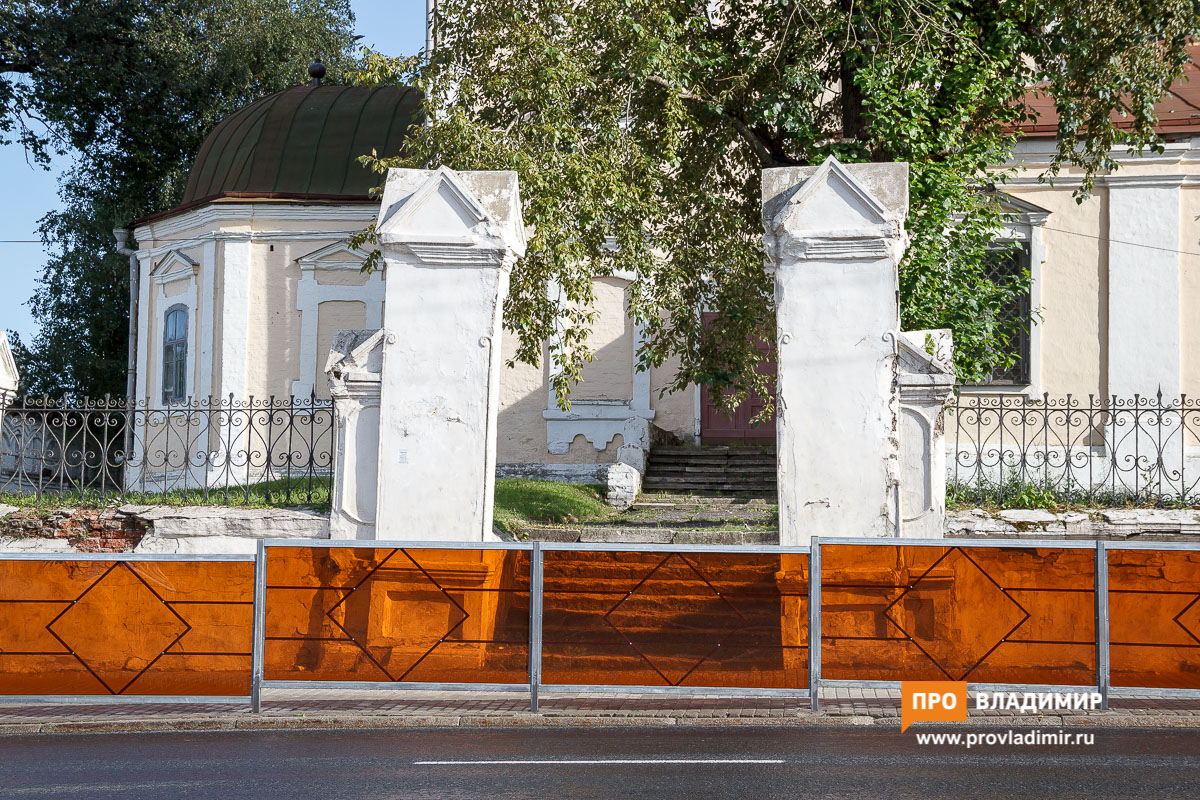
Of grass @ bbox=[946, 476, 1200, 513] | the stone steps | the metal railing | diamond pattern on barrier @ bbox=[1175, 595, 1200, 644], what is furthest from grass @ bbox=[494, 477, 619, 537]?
diamond pattern on barrier @ bbox=[1175, 595, 1200, 644]

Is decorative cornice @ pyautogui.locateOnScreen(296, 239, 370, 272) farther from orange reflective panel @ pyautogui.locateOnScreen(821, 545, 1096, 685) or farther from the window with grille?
orange reflective panel @ pyautogui.locateOnScreen(821, 545, 1096, 685)

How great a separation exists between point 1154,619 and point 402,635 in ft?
16.2

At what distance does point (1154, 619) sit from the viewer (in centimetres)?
732

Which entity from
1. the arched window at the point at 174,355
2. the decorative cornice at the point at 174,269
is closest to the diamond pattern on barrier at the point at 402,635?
the arched window at the point at 174,355

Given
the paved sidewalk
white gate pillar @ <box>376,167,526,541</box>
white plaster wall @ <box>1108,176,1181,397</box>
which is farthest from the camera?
white plaster wall @ <box>1108,176,1181,397</box>

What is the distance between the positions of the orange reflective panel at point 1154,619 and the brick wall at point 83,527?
803 centimetres

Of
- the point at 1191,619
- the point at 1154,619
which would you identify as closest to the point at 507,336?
the point at 1154,619

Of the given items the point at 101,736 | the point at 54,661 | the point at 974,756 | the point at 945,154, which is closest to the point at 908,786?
the point at 974,756

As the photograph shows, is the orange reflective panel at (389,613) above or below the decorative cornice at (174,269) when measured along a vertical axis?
below

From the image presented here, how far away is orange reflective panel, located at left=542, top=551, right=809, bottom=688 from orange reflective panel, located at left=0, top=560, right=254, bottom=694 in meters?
2.12

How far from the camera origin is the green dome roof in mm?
20281

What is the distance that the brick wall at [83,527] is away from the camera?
10.5m

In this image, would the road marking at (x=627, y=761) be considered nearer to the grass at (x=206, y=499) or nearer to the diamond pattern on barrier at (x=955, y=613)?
the diamond pattern on barrier at (x=955, y=613)

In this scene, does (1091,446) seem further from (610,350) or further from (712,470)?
(610,350)
